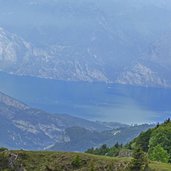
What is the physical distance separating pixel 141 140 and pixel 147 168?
42.1 metres

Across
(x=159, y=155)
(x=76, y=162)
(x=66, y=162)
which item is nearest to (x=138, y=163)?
(x=76, y=162)

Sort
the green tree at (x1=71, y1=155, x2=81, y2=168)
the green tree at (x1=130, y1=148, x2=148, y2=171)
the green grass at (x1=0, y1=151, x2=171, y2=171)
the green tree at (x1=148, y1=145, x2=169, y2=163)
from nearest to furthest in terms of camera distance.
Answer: the green tree at (x1=130, y1=148, x2=148, y2=171) < the green grass at (x1=0, y1=151, x2=171, y2=171) < the green tree at (x1=71, y1=155, x2=81, y2=168) < the green tree at (x1=148, y1=145, x2=169, y2=163)

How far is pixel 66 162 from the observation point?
41.6 metres

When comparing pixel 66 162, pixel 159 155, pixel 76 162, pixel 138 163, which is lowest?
pixel 159 155

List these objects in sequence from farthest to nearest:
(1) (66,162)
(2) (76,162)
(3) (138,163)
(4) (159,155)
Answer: (4) (159,155)
(1) (66,162)
(2) (76,162)
(3) (138,163)

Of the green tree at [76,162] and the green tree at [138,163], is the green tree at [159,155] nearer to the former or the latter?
the green tree at [76,162]

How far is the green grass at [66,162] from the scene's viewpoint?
40.3m

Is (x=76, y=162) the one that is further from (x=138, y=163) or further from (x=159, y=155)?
(x=159, y=155)

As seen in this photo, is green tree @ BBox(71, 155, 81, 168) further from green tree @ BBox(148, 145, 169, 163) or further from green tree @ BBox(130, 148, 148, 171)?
green tree @ BBox(148, 145, 169, 163)

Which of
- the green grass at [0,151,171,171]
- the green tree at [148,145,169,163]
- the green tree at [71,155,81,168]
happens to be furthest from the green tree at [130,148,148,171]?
the green tree at [148,145,169,163]

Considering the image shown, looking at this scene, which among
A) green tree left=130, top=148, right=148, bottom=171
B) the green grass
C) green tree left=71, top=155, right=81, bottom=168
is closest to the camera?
green tree left=130, top=148, right=148, bottom=171

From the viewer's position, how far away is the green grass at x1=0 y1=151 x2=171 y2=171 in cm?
4031

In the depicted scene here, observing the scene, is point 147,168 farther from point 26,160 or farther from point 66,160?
point 26,160

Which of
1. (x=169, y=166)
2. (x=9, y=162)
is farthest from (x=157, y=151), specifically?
(x=9, y=162)
